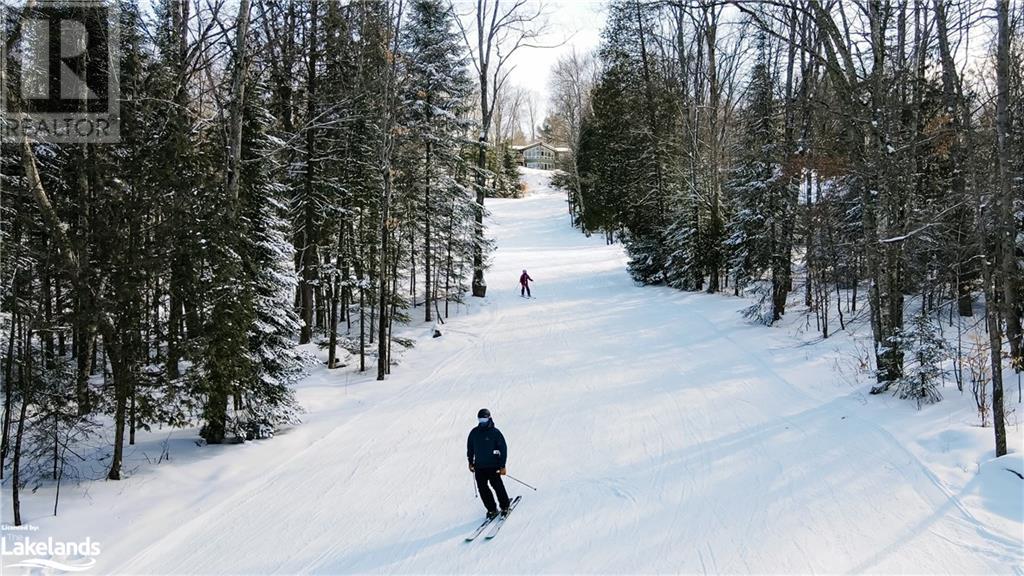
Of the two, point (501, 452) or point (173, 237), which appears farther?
point (173, 237)

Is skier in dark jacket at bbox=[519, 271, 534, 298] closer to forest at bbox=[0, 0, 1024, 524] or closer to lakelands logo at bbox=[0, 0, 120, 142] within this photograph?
forest at bbox=[0, 0, 1024, 524]

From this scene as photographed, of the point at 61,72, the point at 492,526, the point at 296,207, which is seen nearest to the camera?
the point at 492,526

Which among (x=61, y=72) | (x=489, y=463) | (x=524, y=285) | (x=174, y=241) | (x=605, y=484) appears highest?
(x=61, y=72)

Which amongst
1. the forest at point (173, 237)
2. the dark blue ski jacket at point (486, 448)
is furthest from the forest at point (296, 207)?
the dark blue ski jacket at point (486, 448)

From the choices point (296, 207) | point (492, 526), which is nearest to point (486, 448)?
point (492, 526)

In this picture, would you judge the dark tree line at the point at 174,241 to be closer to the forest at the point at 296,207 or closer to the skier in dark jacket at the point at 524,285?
the forest at the point at 296,207

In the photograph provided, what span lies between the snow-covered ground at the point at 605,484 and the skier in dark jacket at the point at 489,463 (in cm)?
33

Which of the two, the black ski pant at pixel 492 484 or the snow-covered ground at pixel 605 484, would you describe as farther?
the black ski pant at pixel 492 484

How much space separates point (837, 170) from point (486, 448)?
30.1ft

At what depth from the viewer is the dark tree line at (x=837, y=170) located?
8414 mm

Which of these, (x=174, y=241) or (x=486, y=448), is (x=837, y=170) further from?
(x=174, y=241)

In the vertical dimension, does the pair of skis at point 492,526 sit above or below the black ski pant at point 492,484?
below

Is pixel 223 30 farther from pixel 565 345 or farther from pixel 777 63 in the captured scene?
pixel 777 63

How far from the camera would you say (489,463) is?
686 cm
